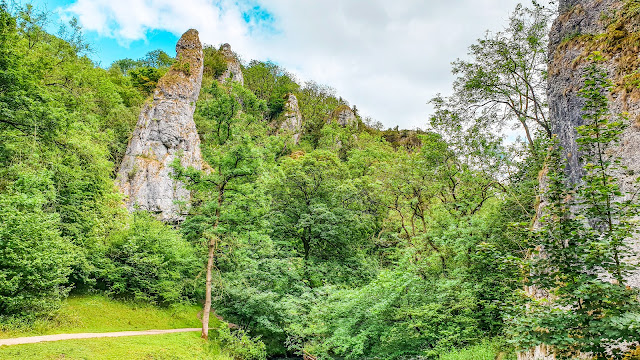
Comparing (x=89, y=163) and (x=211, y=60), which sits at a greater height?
(x=211, y=60)

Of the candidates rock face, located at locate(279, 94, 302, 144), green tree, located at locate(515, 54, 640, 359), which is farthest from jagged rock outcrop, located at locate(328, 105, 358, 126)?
green tree, located at locate(515, 54, 640, 359)

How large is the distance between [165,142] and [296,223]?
14.2m

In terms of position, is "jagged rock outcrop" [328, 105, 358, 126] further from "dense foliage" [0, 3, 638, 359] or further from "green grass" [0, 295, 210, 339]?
"green grass" [0, 295, 210, 339]

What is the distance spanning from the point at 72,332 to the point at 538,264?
15022mm

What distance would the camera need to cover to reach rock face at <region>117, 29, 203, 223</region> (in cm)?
2408

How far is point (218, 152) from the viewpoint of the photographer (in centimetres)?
1399

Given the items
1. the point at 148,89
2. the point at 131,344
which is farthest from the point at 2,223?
the point at 148,89

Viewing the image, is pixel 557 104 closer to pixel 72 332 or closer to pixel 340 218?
pixel 340 218

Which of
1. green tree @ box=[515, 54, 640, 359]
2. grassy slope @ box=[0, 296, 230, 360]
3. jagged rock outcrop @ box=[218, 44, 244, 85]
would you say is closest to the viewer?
green tree @ box=[515, 54, 640, 359]

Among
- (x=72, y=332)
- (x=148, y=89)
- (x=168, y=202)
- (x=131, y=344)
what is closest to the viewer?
(x=131, y=344)

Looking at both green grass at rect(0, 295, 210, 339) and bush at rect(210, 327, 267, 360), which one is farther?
bush at rect(210, 327, 267, 360)

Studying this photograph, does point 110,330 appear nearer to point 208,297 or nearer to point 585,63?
point 208,297

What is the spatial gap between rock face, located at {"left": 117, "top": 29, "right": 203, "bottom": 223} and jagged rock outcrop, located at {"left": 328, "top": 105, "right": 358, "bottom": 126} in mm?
21169

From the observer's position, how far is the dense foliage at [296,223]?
10602 mm
